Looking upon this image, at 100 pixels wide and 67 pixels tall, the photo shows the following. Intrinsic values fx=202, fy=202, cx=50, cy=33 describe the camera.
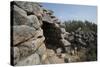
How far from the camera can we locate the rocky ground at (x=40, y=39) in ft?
7.74

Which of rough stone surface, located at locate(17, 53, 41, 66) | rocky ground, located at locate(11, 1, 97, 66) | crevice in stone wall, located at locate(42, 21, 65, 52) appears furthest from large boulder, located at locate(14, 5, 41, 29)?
rough stone surface, located at locate(17, 53, 41, 66)

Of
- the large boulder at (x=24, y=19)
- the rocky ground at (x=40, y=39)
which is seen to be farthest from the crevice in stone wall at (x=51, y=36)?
the large boulder at (x=24, y=19)

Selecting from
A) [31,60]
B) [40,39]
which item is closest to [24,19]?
[40,39]

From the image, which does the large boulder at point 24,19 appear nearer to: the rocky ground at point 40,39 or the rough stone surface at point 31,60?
the rocky ground at point 40,39

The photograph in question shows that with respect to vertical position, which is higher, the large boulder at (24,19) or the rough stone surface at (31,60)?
the large boulder at (24,19)

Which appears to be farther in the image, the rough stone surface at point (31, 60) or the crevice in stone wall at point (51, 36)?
the crevice in stone wall at point (51, 36)

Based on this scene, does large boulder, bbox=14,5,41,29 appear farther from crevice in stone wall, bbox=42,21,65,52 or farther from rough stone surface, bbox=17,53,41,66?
rough stone surface, bbox=17,53,41,66

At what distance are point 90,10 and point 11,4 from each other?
1.08 metres

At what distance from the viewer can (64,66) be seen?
2604mm

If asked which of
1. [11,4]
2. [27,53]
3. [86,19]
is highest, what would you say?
[11,4]

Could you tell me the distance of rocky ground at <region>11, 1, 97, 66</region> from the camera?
236cm

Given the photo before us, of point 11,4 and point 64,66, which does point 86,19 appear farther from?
point 11,4
